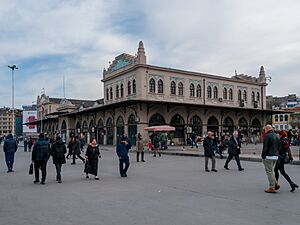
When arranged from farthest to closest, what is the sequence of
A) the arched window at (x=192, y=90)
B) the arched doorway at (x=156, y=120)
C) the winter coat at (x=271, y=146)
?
the arched window at (x=192, y=90)
the arched doorway at (x=156, y=120)
the winter coat at (x=271, y=146)

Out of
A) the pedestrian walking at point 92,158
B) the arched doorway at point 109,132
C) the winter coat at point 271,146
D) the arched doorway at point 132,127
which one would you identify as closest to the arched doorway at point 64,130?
the arched doorway at point 109,132

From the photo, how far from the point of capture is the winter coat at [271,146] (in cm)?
1012

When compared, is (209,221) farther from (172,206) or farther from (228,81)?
(228,81)

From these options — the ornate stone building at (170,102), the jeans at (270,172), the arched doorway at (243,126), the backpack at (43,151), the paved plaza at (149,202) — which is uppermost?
the ornate stone building at (170,102)

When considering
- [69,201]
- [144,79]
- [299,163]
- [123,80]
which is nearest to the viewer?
[69,201]

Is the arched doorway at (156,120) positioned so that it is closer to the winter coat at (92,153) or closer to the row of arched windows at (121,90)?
the row of arched windows at (121,90)

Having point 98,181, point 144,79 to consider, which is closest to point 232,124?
point 144,79

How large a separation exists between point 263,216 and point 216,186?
166 inches

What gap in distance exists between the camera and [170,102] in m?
43.8

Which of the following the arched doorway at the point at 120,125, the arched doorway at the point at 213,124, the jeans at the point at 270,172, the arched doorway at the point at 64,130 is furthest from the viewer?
the arched doorway at the point at 64,130

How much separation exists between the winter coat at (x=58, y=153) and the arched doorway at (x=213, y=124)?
3948cm

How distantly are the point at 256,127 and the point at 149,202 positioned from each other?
2067 inches

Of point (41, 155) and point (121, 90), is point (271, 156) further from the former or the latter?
point (121, 90)

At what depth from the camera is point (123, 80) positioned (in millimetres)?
49344
